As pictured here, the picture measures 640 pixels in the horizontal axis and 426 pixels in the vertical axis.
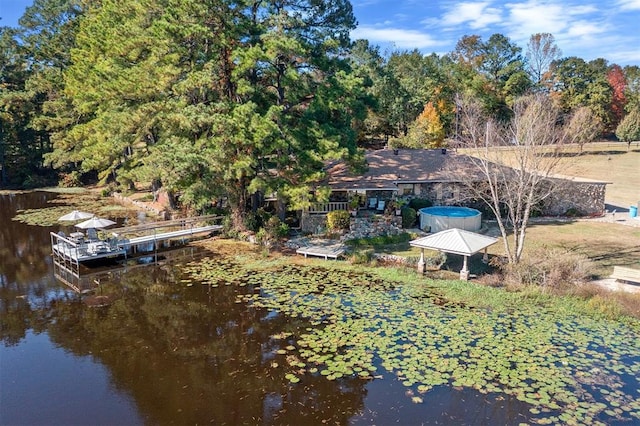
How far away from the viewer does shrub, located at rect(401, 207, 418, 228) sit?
23.2m

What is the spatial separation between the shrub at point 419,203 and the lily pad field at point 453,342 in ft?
29.5

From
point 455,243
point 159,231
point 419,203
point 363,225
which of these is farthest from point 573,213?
point 159,231

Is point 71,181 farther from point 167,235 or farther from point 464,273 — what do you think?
point 464,273

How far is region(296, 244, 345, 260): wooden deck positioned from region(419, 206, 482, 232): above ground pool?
5.41 m

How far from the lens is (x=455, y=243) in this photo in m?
16.2

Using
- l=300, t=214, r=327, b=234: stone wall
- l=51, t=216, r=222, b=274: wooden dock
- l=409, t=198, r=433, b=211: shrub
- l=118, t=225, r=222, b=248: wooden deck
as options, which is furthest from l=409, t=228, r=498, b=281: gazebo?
l=51, t=216, r=222, b=274: wooden dock

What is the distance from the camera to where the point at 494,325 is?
12500 millimetres

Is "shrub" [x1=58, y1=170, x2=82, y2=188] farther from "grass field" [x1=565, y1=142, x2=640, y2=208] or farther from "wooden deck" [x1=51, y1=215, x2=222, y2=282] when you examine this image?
"grass field" [x1=565, y1=142, x2=640, y2=208]

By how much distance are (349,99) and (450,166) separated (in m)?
9.53

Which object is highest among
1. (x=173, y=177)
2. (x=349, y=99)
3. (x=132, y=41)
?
(x=132, y=41)

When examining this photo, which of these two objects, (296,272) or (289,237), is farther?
(289,237)

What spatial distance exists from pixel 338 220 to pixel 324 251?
3.28 metres

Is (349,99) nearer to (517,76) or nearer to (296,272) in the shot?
(296,272)

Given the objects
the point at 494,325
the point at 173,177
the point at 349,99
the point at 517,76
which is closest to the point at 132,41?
the point at 173,177
